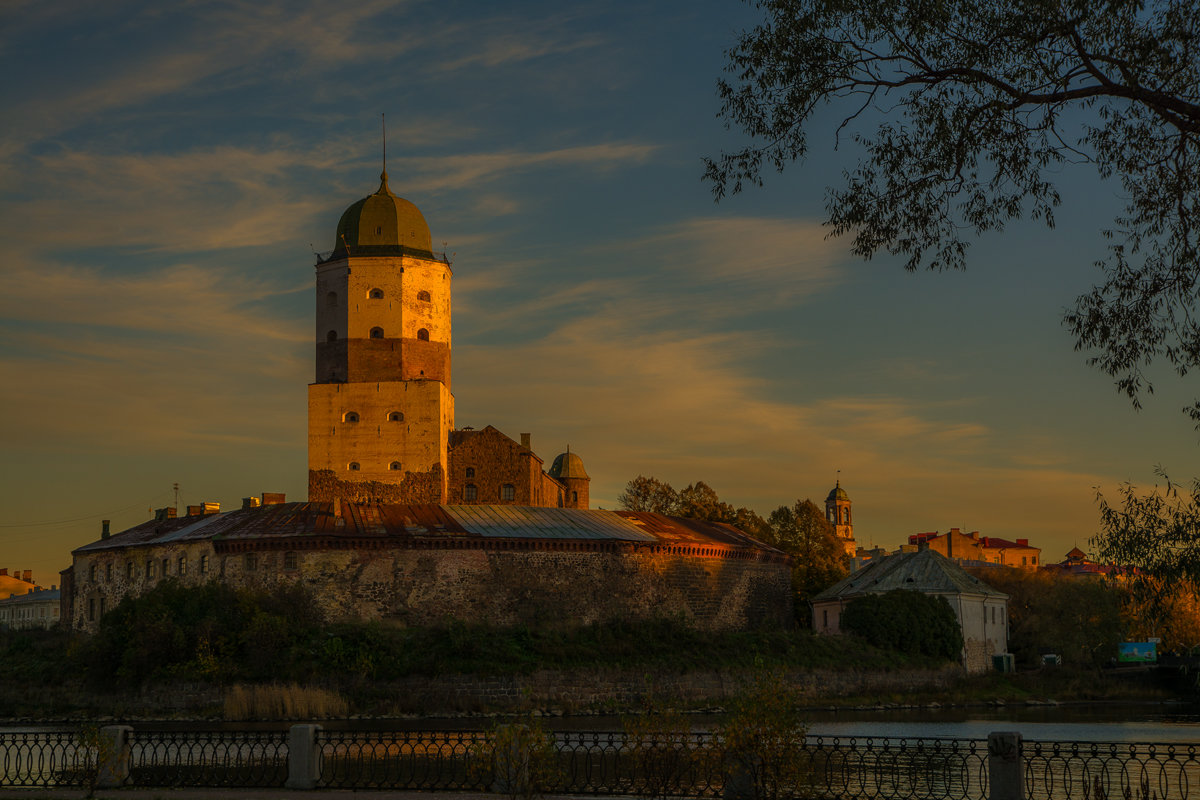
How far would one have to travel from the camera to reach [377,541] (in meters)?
55.0

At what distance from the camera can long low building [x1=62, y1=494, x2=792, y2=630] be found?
54.7 meters

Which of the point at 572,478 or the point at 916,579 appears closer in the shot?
the point at 916,579

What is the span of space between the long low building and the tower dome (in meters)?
12.5

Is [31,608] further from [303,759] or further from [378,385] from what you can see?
[303,759]

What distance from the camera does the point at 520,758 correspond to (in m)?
17.7

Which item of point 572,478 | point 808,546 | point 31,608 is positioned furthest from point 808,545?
point 31,608

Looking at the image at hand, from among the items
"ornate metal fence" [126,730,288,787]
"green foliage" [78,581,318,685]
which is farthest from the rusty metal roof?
"ornate metal fence" [126,730,288,787]

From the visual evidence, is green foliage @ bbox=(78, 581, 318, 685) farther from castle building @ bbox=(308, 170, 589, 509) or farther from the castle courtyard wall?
castle building @ bbox=(308, 170, 589, 509)

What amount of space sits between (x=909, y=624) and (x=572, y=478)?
25227 millimetres

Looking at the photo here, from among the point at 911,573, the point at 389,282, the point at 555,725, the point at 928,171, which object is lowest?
the point at 555,725

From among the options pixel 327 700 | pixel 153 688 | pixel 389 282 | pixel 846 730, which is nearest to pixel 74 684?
pixel 153 688

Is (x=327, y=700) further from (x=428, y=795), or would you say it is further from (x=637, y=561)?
(x=428, y=795)

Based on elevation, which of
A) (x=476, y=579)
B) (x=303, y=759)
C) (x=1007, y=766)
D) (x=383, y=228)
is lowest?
(x=303, y=759)

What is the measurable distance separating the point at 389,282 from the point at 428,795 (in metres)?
46.6
